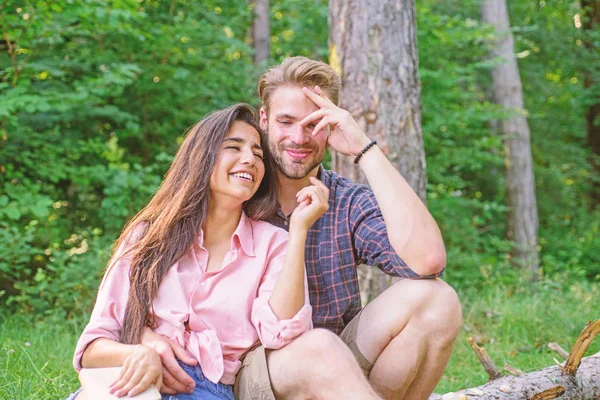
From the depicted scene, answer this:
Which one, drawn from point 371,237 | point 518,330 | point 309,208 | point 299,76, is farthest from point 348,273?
point 518,330

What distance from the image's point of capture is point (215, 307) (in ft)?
7.38

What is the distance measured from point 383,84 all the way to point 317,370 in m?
2.37

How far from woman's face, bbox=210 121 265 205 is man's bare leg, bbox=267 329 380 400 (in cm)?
64

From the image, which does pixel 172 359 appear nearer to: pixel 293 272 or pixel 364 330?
pixel 293 272

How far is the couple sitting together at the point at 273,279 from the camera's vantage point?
2.11 meters

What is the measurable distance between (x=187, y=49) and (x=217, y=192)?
402cm

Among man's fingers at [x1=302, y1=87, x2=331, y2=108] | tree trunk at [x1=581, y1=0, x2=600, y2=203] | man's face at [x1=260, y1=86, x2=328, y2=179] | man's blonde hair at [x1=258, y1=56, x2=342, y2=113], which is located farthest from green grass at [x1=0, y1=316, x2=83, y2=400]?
tree trunk at [x1=581, y1=0, x2=600, y2=203]

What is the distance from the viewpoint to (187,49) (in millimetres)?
6125

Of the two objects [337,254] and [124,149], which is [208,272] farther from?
[124,149]

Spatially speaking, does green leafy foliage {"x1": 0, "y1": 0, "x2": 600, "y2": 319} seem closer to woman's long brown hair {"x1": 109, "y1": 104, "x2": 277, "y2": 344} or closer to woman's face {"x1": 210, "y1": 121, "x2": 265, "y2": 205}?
woman's long brown hair {"x1": 109, "y1": 104, "x2": 277, "y2": 344}

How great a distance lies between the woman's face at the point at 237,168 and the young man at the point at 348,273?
10.0 inches

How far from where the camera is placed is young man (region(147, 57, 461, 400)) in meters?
2.11

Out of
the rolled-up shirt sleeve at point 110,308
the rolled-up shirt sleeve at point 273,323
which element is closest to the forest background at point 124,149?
the rolled-up shirt sleeve at point 110,308

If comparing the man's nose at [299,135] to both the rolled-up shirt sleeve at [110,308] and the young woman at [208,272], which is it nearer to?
the young woman at [208,272]
